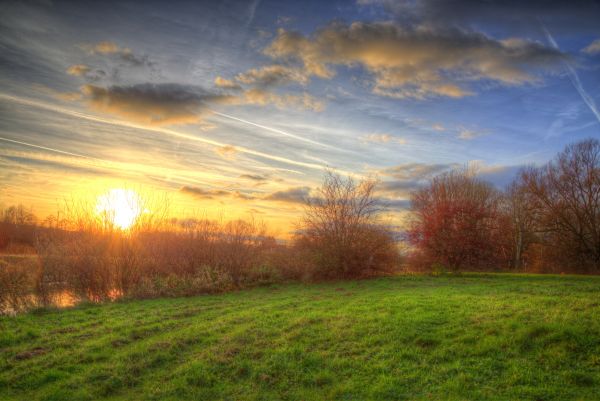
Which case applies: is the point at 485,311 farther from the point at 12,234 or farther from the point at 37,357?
the point at 12,234

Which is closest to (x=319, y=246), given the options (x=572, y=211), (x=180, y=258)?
(x=180, y=258)

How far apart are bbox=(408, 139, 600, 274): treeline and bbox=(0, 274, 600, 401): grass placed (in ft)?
65.0

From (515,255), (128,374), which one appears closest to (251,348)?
(128,374)

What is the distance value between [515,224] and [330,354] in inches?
1652

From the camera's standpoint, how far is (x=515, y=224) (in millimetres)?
44281

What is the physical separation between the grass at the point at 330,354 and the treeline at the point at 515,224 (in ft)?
65.0

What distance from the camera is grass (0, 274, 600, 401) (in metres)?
8.00

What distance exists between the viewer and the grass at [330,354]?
8.00 metres

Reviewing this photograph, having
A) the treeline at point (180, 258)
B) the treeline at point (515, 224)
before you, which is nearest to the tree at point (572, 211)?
the treeline at point (515, 224)

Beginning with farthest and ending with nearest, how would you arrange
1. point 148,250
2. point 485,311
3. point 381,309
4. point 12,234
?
point 12,234, point 148,250, point 381,309, point 485,311

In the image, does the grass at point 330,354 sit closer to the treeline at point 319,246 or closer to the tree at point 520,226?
the treeline at point 319,246

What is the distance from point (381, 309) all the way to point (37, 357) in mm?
10587

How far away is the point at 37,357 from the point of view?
10.9 metres

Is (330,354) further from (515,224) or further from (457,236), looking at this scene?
(515,224)
